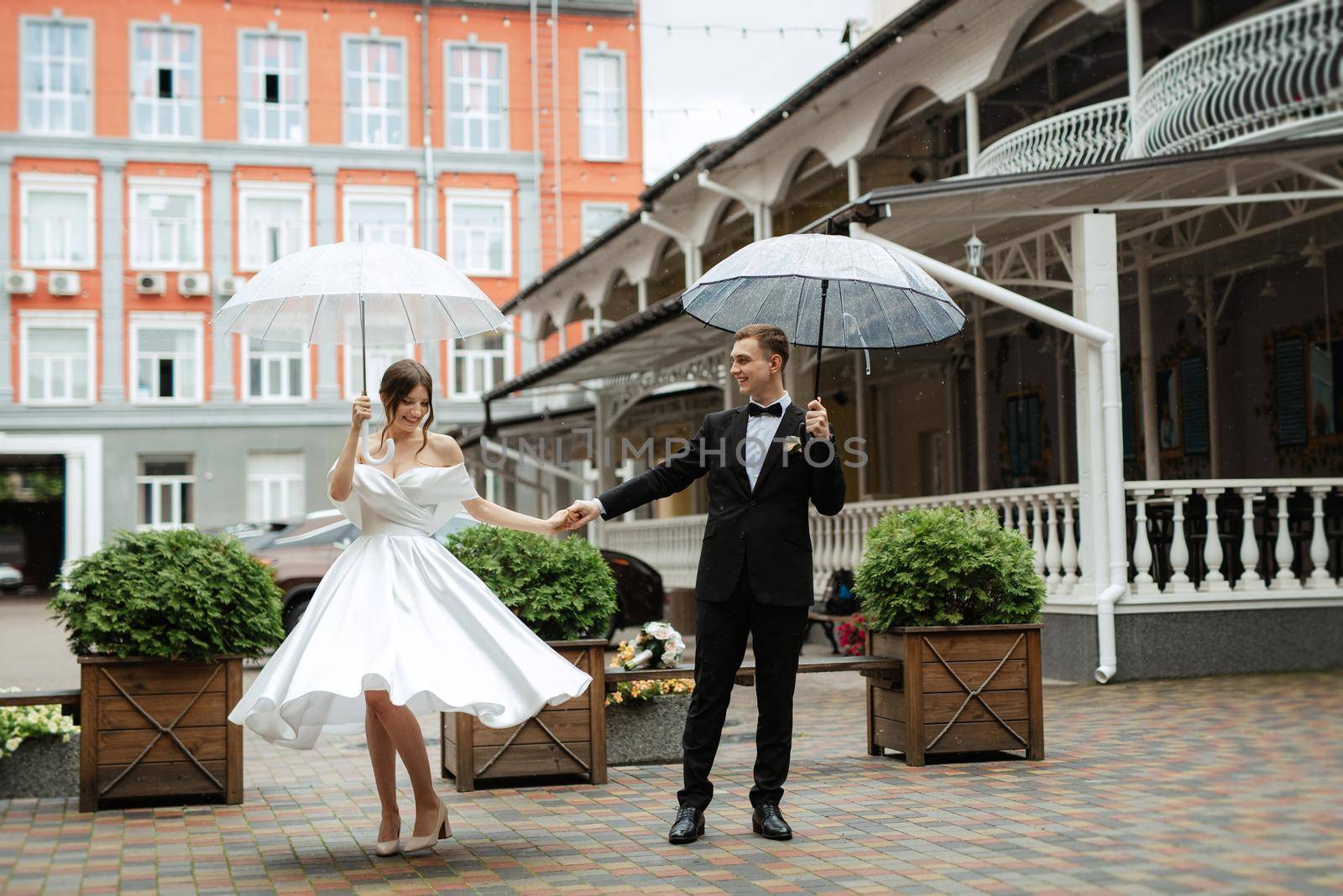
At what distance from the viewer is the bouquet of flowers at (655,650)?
8.46 meters

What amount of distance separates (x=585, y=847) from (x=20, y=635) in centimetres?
1946

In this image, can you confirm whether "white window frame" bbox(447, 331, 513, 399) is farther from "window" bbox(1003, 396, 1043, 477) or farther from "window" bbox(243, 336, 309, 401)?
"window" bbox(1003, 396, 1043, 477)

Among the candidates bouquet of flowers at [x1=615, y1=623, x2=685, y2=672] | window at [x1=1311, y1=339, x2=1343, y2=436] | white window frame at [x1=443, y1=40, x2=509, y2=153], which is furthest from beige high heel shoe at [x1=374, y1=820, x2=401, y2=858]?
white window frame at [x1=443, y1=40, x2=509, y2=153]

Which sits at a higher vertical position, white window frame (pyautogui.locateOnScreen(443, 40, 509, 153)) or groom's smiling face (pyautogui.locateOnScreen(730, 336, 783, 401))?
white window frame (pyautogui.locateOnScreen(443, 40, 509, 153))

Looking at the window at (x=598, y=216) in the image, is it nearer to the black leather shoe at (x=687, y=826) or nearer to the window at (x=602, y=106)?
the window at (x=602, y=106)

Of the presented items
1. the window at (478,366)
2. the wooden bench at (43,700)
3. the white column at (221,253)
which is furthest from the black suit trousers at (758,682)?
the window at (478,366)

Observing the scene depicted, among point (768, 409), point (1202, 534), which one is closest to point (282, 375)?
point (1202, 534)

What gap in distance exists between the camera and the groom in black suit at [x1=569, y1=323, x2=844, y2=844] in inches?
249

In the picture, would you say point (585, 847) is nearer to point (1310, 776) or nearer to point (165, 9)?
point (1310, 776)

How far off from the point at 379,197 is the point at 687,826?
37585mm

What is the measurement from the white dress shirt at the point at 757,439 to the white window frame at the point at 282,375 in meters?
35.4

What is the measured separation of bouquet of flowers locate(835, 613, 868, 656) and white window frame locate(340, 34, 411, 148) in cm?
3123

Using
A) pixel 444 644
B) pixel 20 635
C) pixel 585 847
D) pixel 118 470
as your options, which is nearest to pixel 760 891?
pixel 585 847

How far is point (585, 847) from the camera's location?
20.4 ft
